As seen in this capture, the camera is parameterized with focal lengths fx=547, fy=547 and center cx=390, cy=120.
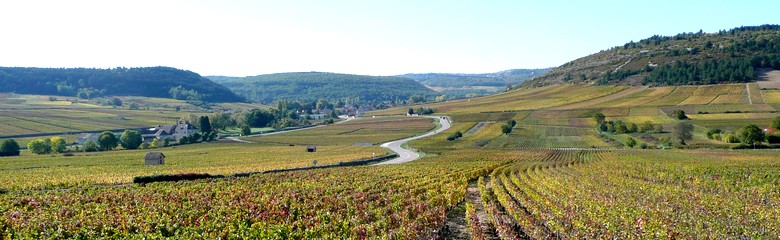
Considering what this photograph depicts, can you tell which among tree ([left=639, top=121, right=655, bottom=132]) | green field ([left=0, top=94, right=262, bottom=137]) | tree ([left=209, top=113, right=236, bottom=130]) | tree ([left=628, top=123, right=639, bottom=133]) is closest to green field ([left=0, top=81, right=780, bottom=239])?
tree ([left=639, top=121, right=655, bottom=132])

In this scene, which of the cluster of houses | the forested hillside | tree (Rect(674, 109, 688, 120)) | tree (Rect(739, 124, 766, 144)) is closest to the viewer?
tree (Rect(739, 124, 766, 144))

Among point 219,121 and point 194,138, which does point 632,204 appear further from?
point 219,121

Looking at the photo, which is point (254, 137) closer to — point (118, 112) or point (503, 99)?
point (118, 112)

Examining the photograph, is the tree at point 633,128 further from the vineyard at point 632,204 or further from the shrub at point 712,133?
the vineyard at point 632,204

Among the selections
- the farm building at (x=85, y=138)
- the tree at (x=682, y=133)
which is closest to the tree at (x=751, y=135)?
the tree at (x=682, y=133)

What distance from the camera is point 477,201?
3725 centimetres

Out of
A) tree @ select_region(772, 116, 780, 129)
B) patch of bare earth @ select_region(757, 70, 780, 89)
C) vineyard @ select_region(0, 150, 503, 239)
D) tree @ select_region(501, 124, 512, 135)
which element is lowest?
tree @ select_region(501, 124, 512, 135)

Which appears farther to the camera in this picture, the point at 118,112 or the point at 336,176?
the point at 118,112

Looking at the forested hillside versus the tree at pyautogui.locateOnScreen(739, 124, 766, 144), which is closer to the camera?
the tree at pyautogui.locateOnScreen(739, 124, 766, 144)

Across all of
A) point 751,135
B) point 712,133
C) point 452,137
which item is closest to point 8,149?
point 452,137

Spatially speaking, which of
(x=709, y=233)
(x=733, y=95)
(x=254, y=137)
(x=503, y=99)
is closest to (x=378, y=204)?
(x=709, y=233)

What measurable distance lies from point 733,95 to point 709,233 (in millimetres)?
133638

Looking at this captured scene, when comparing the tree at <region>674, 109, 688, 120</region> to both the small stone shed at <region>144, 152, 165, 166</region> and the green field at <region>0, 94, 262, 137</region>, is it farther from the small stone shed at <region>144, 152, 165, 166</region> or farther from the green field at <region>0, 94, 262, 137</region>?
the green field at <region>0, 94, 262, 137</region>

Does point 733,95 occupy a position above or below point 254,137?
above
